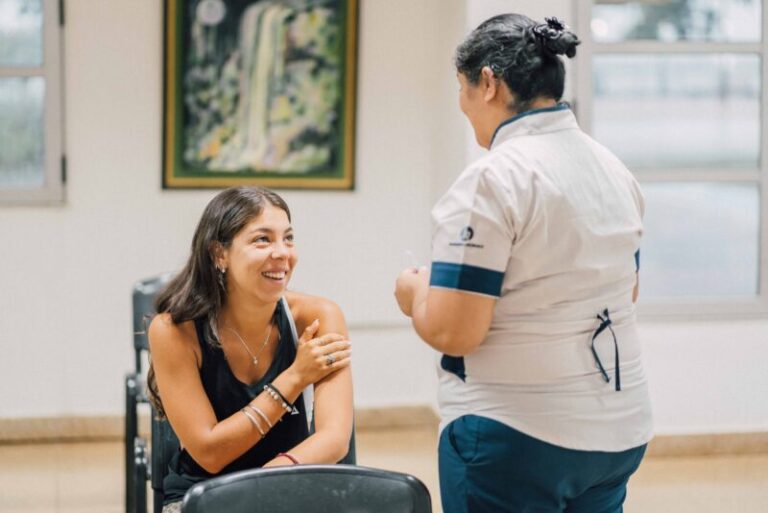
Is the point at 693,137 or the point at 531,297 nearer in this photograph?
the point at 531,297

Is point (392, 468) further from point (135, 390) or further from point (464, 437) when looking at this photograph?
point (464, 437)

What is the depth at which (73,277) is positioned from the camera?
4.77m

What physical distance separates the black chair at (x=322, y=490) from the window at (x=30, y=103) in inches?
135

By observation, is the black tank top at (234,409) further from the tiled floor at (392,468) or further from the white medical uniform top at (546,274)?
the tiled floor at (392,468)

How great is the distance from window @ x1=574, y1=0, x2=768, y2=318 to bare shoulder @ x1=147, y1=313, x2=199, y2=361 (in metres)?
2.70

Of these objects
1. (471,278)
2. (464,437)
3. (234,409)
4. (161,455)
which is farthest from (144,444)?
(471,278)

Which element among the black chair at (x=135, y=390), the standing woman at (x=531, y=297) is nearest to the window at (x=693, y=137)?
the black chair at (x=135, y=390)

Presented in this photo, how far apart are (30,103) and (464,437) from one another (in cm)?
348

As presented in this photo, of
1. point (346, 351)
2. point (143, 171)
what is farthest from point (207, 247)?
point (143, 171)

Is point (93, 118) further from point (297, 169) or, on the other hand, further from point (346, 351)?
point (346, 351)

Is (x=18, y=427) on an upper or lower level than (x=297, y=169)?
lower

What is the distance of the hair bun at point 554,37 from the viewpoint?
1800 millimetres

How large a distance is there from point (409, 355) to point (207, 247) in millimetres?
2875

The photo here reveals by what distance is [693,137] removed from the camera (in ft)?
15.1
